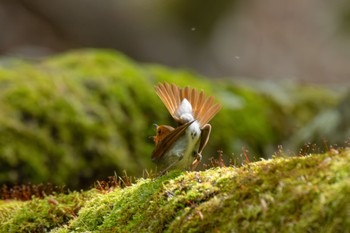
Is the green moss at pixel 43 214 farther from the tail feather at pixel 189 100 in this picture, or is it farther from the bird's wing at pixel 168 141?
the tail feather at pixel 189 100

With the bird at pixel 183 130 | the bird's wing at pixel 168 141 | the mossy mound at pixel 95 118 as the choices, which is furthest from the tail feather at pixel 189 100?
the mossy mound at pixel 95 118

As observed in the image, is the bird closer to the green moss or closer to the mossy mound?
the green moss

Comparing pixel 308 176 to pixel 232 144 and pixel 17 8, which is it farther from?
pixel 17 8

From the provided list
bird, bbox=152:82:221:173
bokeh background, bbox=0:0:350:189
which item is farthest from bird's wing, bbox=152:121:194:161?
bokeh background, bbox=0:0:350:189

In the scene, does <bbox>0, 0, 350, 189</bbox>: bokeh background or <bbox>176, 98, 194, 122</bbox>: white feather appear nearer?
<bbox>176, 98, 194, 122</bbox>: white feather

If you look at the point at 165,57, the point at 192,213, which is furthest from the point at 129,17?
the point at 192,213

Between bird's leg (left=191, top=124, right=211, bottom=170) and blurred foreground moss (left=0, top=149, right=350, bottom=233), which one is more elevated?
bird's leg (left=191, top=124, right=211, bottom=170)

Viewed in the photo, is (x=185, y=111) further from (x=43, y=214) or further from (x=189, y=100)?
(x=43, y=214)
